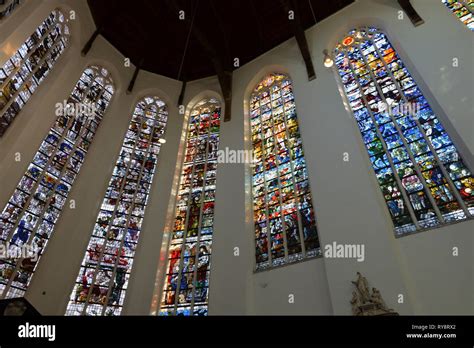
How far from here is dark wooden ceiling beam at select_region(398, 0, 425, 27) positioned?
10066 mm

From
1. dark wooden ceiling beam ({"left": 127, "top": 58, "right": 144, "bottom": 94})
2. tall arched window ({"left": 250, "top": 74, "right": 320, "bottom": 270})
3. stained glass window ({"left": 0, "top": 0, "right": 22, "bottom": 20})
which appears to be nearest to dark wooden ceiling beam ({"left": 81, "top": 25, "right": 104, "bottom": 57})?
dark wooden ceiling beam ({"left": 127, "top": 58, "right": 144, "bottom": 94})

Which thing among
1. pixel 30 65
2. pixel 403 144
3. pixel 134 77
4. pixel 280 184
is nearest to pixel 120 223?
pixel 280 184

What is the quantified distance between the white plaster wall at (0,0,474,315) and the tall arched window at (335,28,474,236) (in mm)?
313

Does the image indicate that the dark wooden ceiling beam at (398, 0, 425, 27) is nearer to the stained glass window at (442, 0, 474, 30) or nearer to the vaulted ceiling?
the stained glass window at (442, 0, 474, 30)

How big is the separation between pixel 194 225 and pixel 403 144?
5.88 m

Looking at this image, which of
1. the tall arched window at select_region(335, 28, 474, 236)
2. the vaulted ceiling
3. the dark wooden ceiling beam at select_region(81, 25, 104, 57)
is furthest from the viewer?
the vaulted ceiling

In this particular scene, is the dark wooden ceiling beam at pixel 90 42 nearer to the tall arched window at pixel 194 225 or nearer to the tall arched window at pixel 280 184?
the tall arched window at pixel 194 225

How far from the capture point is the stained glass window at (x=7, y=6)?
26.5ft

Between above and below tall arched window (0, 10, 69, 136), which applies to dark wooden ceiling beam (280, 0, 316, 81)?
above

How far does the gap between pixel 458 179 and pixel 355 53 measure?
18.3ft

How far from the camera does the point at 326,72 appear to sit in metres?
11.0
